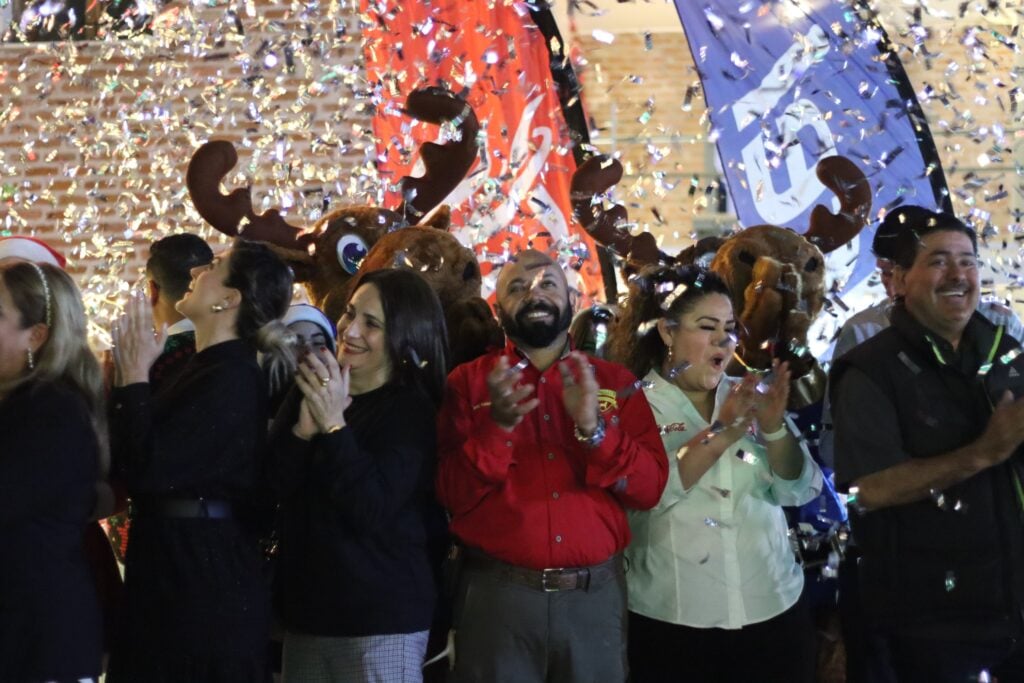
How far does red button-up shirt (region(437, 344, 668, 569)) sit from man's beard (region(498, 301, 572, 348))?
0.10 m

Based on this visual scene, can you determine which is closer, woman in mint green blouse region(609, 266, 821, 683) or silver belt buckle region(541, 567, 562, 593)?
silver belt buckle region(541, 567, 562, 593)

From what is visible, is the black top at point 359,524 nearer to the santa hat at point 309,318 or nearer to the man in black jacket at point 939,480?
the santa hat at point 309,318

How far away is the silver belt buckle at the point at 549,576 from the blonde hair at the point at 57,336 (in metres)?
0.92

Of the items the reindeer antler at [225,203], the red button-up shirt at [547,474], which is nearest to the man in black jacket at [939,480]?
the red button-up shirt at [547,474]

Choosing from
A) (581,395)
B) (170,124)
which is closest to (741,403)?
(581,395)

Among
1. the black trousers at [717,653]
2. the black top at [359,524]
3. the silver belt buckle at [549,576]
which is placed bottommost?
the black trousers at [717,653]

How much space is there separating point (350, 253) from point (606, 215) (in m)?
0.89

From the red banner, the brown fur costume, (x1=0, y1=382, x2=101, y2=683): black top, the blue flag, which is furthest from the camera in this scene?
the red banner

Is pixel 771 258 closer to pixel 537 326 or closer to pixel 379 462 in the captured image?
pixel 537 326

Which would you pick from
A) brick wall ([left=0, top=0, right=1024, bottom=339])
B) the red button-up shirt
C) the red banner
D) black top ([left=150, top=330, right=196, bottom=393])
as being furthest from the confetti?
brick wall ([left=0, top=0, right=1024, bottom=339])

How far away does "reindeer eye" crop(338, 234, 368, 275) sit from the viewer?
13.4 feet

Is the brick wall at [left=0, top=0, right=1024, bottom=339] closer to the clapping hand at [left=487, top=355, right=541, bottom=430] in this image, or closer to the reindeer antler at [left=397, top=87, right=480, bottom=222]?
the reindeer antler at [left=397, top=87, right=480, bottom=222]

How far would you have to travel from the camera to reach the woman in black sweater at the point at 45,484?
7.97 feet

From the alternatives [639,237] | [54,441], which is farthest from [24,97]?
[54,441]
